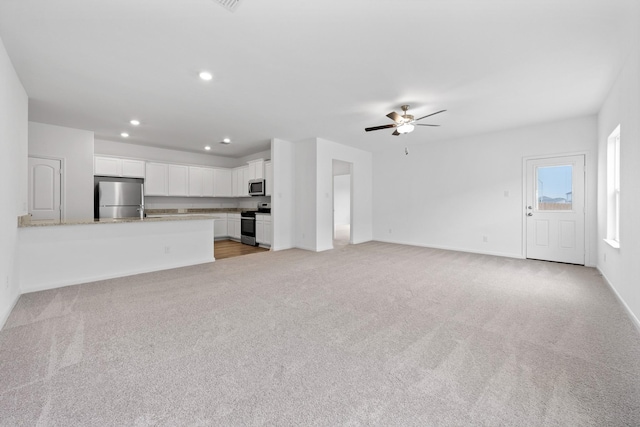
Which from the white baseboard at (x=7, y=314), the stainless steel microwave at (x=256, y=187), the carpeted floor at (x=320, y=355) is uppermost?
the stainless steel microwave at (x=256, y=187)

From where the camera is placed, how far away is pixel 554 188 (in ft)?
16.3

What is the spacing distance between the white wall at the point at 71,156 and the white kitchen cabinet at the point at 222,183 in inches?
119

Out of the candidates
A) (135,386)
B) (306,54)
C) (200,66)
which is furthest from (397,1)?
(135,386)

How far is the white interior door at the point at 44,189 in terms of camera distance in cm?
477

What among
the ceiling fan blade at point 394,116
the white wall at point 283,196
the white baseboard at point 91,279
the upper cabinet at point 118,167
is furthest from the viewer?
the white wall at point 283,196

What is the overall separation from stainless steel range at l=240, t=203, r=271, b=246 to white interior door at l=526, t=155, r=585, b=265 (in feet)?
19.2

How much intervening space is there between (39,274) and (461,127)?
23.0 feet

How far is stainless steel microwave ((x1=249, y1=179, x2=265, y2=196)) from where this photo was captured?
7051 millimetres

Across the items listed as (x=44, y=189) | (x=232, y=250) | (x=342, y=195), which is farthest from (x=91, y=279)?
(x=342, y=195)

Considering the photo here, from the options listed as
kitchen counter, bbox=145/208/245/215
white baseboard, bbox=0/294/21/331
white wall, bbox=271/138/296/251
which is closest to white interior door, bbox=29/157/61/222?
kitchen counter, bbox=145/208/245/215

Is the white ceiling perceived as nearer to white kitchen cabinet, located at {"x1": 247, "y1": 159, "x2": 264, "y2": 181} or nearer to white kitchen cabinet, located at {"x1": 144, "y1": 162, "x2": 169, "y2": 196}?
white kitchen cabinet, located at {"x1": 144, "y1": 162, "x2": 169, "y2": 196}

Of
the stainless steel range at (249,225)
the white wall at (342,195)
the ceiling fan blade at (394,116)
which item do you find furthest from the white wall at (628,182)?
the white wall at (342,195)

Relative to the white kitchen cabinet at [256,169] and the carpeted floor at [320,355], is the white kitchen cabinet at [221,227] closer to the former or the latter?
the white kitchen cabinet at [256,169]

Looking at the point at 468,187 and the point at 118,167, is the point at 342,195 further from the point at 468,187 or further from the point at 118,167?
the point at 118,167
